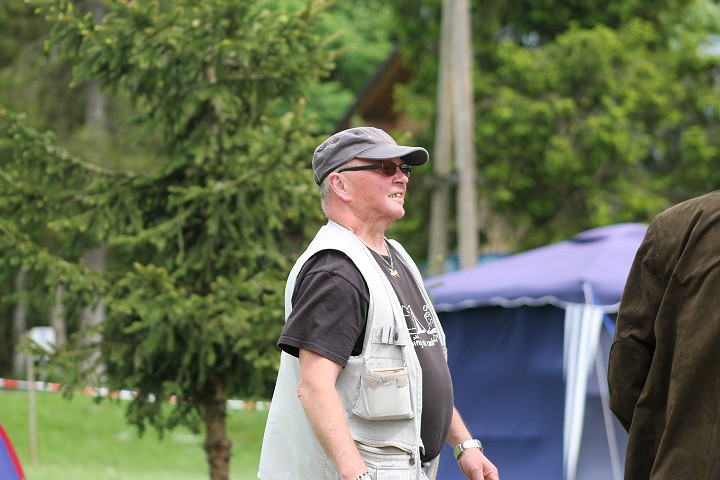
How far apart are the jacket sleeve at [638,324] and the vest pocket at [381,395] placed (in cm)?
55

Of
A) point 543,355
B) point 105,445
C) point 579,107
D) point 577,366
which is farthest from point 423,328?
point 579,107

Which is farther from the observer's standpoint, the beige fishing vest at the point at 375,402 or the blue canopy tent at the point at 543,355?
the blue canopy tent at the point at 543,355

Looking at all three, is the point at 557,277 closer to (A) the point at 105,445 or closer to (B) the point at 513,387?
(B) the point at 513,387

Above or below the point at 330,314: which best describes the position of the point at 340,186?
above

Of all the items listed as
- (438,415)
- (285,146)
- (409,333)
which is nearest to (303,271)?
(409,333)

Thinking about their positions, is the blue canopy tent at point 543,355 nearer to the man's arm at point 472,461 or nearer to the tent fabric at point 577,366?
the tent fabric at point 577,366

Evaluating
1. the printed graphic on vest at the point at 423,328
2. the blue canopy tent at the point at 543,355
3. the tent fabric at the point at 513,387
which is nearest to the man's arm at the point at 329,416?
the printed graphic on vest at the point at 423,328

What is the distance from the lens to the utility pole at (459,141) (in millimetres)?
13992

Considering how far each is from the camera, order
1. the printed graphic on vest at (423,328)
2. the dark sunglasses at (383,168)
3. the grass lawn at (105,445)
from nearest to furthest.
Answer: the printed graphic on vest at (423,328) → the dark sunglasses at (383,168) → the grass lawn at (105,445)

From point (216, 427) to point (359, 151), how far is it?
366 centimetres

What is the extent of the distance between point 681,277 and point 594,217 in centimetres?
1441

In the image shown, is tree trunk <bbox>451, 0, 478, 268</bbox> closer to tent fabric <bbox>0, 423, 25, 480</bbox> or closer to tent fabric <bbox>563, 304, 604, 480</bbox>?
tent fabric <bbox>563, 304, 604, 480</bbox>

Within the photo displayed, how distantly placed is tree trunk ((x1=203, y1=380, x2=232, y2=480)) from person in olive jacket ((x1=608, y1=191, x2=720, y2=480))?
3808 mm

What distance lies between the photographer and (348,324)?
116 inches
